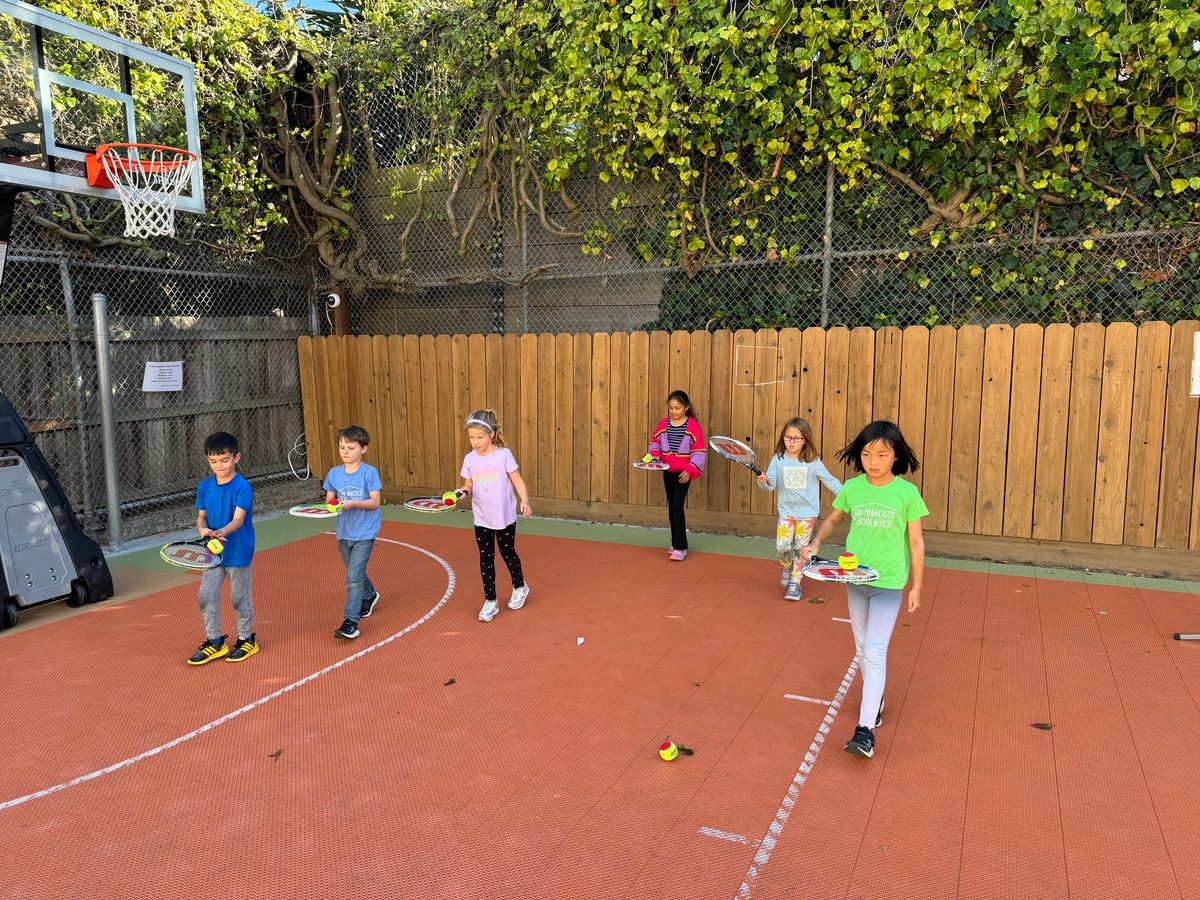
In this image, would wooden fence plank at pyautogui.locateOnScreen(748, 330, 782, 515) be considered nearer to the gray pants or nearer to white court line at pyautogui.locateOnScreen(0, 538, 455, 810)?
white court line at pyautogui.locateOnScreen(0, 538, 455, 810)

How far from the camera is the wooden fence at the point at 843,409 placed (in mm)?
7738

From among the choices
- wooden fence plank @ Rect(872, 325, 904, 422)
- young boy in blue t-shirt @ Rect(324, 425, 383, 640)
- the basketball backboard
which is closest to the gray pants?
young boy in blue t-shirt @ Rect(324, 425, 383, 640)

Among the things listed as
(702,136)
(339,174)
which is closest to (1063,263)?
(702,136)

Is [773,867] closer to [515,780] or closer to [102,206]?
[515,780]

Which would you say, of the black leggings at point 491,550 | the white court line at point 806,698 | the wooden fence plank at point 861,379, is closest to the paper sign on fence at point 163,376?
the black leggings at point 491,550

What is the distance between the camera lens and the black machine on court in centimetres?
668

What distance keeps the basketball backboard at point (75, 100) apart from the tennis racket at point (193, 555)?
12.8 feet

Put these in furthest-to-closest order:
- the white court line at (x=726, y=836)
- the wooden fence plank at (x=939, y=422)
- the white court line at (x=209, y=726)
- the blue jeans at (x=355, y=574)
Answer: the wooden fence plank at (x=939, y=422) → the blue jeans at (x=355, y=574) → the white court line at (x=209, y=726) → the white court line at (x=726, y=836)

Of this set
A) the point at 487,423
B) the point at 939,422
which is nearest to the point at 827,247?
the point at 939,422

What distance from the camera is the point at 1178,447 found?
25.0 feet

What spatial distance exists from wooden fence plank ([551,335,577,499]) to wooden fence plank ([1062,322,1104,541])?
5.58 metres

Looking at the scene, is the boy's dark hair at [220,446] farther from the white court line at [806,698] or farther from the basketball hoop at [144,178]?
the white court line at [806,698]

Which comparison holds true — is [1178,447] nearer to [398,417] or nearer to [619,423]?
[619,423]

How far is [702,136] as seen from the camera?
31.5ft
